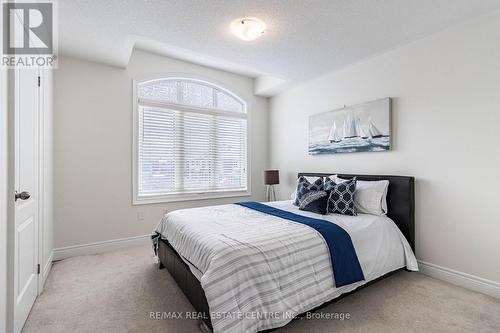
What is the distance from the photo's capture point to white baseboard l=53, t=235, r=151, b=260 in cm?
311

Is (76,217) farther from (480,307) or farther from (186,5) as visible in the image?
(480,307)

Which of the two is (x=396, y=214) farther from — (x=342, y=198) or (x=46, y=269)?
(x=46, y=269)

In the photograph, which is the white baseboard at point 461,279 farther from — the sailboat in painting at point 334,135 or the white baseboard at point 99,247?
the white baseboard at point 99,247

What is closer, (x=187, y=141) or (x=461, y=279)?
(x=461, y=279)

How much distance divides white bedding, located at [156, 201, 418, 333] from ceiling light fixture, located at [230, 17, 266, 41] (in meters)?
1.95

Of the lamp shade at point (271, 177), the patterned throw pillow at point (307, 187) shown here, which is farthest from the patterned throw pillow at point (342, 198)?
the lamp shade at point (271, 177)

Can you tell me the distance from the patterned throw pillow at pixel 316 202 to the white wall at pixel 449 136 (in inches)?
34.5

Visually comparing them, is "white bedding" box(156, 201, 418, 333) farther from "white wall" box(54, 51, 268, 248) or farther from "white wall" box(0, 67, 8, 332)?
"white wall" box(54, 51, 268, 248)

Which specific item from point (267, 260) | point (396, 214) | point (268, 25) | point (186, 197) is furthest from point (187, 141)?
point (396, 214)

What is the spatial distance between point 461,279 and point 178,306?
9.04 ft

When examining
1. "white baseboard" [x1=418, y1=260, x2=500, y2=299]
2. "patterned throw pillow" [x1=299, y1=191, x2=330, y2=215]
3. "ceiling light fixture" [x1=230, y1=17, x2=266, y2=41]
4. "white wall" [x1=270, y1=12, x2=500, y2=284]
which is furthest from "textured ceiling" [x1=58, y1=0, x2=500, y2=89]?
"white baseboard" [x1=418, y1=260, x2=500, y2=299]

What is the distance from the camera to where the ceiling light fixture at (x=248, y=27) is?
7.91ft

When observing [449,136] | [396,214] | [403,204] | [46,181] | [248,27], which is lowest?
A: [396,214]

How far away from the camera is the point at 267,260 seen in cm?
170
